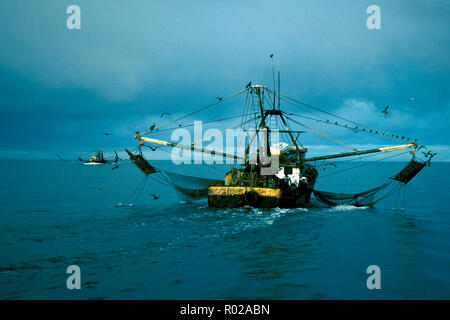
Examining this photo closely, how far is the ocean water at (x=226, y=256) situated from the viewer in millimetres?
9461

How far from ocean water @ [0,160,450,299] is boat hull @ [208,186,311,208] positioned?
126cm

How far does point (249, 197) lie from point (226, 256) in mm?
11034

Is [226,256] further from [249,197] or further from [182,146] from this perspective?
[182,146]

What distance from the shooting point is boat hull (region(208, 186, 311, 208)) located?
23562 millimetres

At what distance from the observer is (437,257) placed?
13070 millimetres

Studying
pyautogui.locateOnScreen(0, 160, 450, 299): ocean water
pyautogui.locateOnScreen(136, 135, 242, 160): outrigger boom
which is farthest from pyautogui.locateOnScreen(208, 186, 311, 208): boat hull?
pyautogui.locateOnScreen(136, 135, 242, 160): outrigger boom

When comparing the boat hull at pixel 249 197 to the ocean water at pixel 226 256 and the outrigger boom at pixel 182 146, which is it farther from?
the outrigger boom at pixel 182 146

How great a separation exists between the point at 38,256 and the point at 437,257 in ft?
53.7

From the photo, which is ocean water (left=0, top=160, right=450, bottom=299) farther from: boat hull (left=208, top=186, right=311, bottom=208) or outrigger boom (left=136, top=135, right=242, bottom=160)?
outrigger boom (left=136, top=135, right=242, bottom=160)

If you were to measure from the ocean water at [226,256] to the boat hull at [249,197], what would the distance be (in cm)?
126

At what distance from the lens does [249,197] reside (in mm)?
23578

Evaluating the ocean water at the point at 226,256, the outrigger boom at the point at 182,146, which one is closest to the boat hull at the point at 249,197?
the ocean water at the point at 226,256
